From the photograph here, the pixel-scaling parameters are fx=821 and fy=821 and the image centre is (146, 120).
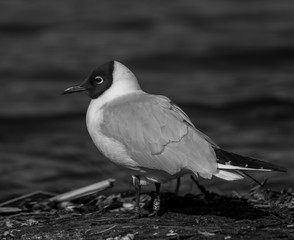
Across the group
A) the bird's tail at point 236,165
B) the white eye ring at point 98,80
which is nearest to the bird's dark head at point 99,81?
the white eye ring at point 98,80

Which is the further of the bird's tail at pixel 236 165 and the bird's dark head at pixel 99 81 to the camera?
the bird's dark head at pixel 99 81

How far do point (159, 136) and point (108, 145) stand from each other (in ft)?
1.42

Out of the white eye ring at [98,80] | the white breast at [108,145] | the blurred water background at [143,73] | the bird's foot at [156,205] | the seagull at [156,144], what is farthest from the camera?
the blurred water background at [143,73]

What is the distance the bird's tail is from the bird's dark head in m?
1.29

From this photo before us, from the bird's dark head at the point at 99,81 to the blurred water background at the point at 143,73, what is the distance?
238cm

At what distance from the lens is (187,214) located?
6.53m

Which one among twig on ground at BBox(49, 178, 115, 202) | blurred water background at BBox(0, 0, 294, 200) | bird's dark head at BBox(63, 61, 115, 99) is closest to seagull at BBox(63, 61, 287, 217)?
bird's dark head at BBox(63, 61, 115, 99)

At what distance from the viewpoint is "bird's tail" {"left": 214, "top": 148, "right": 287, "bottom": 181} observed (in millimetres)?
5859

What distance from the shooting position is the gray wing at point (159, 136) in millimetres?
6141

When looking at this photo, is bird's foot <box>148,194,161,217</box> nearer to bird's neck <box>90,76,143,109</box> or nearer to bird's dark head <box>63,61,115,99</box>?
bird's neck <box>90,76,143,109</box>

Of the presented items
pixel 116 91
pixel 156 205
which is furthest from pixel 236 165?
pixel 116 91

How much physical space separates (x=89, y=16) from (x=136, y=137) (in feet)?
41.9

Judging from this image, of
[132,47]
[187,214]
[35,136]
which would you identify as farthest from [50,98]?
[187,214]

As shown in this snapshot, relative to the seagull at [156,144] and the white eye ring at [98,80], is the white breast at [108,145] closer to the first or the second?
the seagull at [156,144]
